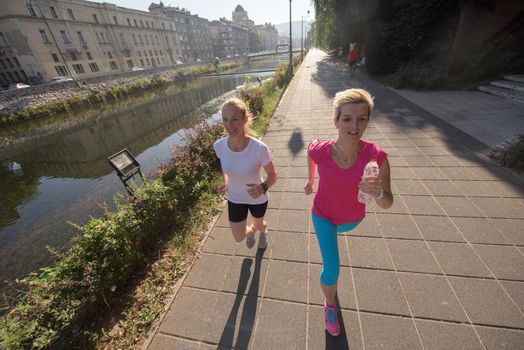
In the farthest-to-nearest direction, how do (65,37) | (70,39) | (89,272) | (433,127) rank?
(70,39) → (65,37) → (433,127) → (89,272)

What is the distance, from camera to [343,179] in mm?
2035

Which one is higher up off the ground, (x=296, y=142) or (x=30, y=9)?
(x=30, y=9)

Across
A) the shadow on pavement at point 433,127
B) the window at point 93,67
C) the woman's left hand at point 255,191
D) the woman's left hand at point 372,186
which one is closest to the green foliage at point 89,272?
the woman's left hand at point 255,191

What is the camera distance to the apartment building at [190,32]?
246 ft

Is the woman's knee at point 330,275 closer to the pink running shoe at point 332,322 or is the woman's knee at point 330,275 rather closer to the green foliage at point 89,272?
the pink running shoe at point 332,322

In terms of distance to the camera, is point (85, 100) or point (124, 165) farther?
point (85, 100)

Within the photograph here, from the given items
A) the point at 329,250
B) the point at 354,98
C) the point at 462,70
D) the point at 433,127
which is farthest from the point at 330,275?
the point at 462,70

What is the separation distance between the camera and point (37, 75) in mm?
35906

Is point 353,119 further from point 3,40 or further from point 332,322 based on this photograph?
point 3,40

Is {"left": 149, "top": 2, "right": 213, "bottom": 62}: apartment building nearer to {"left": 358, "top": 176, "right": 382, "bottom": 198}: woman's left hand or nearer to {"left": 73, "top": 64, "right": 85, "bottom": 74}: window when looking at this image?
{"left": 73, "top": 64, "right": 85, "bottom": 74}: window

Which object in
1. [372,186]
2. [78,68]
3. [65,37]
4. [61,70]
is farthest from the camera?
[78,68]

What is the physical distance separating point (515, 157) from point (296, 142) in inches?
187

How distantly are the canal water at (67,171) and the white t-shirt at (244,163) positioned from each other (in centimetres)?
233

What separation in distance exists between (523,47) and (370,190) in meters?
14.9
